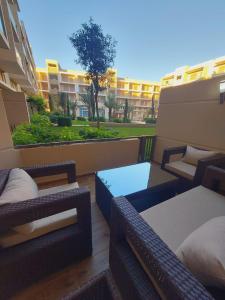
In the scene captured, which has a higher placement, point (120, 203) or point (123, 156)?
point (120, 203)

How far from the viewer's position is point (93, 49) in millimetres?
3707

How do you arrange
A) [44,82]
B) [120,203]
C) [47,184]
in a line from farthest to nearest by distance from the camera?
[44,82]
[47,184]
[120,203]

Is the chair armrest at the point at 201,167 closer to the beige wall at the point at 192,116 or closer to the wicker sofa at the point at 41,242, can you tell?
the beige wall at the point at 192,116

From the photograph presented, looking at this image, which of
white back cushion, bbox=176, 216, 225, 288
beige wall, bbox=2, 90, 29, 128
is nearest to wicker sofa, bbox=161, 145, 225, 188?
white back cushion, bbox=176, 216, 225, 288

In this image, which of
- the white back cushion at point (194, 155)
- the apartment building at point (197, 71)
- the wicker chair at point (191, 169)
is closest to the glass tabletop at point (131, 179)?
the wicker chair at point (191, 169)

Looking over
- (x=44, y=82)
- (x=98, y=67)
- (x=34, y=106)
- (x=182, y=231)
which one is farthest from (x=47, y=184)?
(x=44, y=82)

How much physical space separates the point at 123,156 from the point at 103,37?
11.1 ft

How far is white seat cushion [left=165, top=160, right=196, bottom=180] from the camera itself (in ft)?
6.79

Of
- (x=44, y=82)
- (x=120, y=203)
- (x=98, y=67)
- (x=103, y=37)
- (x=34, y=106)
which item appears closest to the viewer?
(x=120, y=203)

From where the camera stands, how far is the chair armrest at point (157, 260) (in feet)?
1.59

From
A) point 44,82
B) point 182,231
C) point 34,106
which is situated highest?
point 44,82

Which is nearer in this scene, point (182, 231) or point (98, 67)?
point (182, 231)

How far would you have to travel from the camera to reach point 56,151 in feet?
7.82

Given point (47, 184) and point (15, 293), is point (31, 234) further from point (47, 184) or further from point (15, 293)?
point (47, 184)
